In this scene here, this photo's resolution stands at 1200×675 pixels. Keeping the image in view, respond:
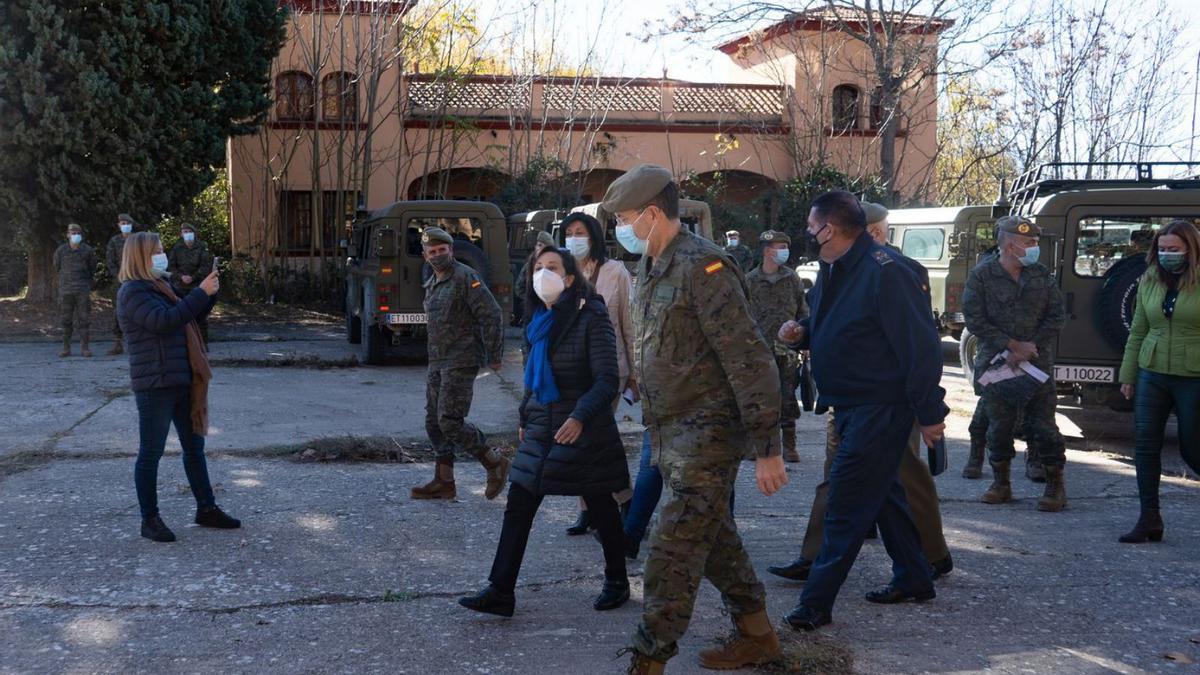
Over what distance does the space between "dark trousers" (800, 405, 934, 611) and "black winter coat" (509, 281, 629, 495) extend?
2.96 ft

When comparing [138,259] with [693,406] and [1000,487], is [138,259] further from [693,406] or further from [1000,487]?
[1000,487]

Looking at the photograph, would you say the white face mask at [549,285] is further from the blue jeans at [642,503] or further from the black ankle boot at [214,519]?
the black ankle boot at [214,519]

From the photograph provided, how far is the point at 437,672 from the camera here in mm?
4371

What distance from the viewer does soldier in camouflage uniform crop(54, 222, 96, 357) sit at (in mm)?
14961

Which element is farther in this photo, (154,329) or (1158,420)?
(1158,420)

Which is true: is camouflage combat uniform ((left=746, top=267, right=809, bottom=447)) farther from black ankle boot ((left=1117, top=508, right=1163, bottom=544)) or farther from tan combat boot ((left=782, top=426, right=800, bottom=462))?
black ankle boot ((left=1117, top=508, right=1163, bottom=544))

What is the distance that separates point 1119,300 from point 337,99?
19026 mm

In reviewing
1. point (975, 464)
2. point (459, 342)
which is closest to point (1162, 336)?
point (975, 464)

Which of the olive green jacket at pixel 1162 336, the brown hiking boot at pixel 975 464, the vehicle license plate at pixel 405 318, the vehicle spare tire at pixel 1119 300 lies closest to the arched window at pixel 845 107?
the vehicle license plate at pixel 405 318

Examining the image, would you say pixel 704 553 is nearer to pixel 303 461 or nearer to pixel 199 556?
pixel 199 556

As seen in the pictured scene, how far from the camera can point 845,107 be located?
28500mm

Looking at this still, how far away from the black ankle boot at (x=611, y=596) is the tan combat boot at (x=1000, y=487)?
323 cm

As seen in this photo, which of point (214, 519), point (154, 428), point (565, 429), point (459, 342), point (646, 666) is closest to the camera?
point (646, 666)

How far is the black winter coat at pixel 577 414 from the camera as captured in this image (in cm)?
495
